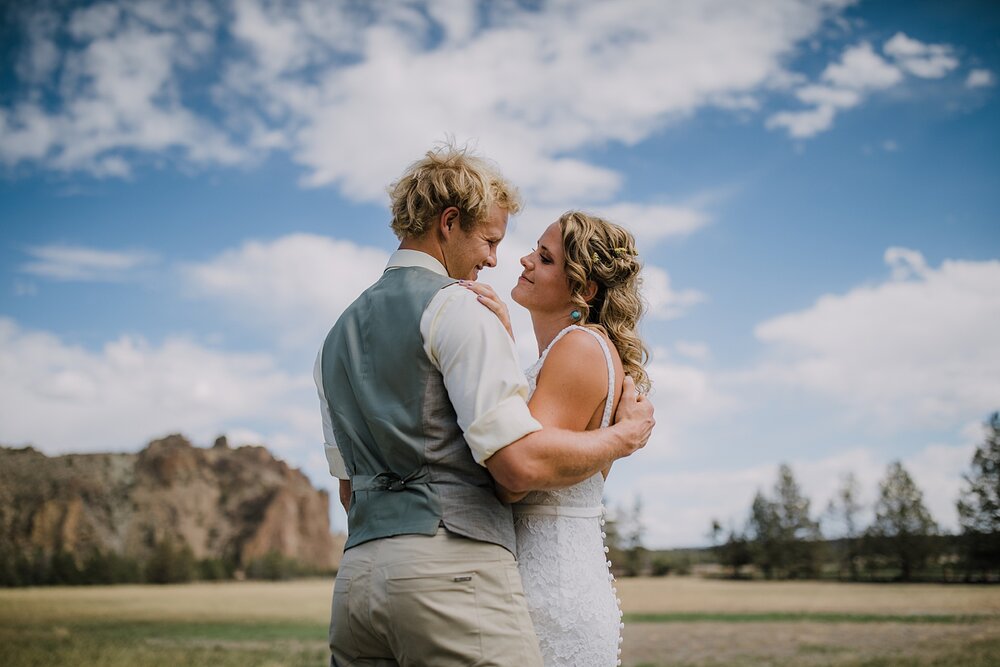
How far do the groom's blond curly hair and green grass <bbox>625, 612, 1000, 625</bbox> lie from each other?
141ft

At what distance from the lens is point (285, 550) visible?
4018 inches

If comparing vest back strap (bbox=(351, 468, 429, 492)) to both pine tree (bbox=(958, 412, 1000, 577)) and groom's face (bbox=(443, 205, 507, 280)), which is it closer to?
groom's face (bbox=(443, 205, 507, 280))

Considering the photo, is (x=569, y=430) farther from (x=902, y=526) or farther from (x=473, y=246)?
(x=902, y=526)

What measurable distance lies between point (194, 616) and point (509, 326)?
4481 cm

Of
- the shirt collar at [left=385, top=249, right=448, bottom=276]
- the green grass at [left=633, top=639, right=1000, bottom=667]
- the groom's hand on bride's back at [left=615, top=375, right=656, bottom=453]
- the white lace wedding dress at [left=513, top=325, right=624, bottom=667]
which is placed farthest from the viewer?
the green grass at [left=633, top=639, right=1000, bottom=667]

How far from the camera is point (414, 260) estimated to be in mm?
3189

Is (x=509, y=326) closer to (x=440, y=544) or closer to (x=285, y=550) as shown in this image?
(x=440, y=544)

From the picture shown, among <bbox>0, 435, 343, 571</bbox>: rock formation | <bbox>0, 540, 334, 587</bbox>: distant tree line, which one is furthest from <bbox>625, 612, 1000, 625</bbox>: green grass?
<bbox>0, 435, 343, 571</bbox>: rock formation

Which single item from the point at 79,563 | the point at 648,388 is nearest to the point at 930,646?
the point at 648,388

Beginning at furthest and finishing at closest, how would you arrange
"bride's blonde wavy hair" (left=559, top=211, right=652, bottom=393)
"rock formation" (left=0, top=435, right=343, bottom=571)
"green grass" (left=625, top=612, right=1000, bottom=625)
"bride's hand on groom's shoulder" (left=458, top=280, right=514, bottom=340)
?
"rock formation" (left=0, top=435, right=343, bottom=571), "green grass" (left=625, top=612, right=1000, bottom=625), "bride's blonde wavy hair" (left=559, top=211, right=652, bottom=393), "bride's hand on groom's shoulder" (left=458, top=280, right=514, bottom=340)

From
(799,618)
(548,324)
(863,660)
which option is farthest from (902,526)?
(548,324)

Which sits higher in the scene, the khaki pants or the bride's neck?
the bride's neck

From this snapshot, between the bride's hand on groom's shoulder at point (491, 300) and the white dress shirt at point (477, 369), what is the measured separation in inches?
3.1

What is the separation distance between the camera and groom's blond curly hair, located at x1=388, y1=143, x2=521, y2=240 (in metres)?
3.21
